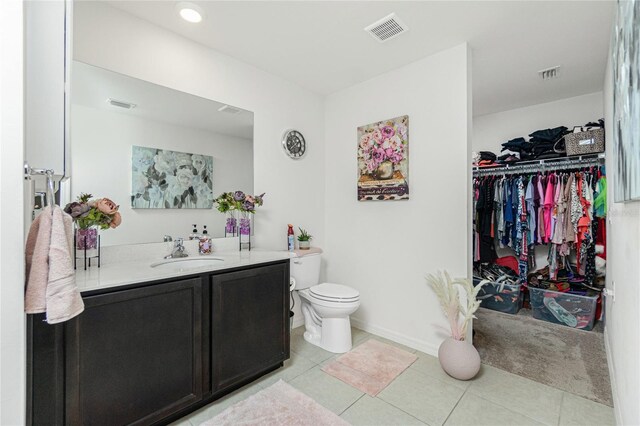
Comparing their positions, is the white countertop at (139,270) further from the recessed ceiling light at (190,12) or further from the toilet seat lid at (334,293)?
the recessed ceiling light at (190,12)

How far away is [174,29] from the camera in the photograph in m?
2.10

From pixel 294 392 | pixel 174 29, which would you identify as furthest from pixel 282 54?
pixel 294 392

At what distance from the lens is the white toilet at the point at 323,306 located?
7.79 feet

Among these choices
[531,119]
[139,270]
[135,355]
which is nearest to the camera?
[135,355]

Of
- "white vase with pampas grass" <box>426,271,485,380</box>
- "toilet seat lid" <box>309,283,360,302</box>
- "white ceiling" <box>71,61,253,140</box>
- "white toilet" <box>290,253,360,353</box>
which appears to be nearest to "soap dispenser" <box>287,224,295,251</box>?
"white toilet" <box>290,253,360,353</box>

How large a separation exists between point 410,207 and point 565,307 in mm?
2003

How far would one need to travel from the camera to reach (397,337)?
2666 mm

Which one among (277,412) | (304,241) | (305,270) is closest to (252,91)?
(304,241)

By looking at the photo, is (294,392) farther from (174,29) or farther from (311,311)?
(174,29)

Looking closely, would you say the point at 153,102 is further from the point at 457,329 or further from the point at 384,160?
the point at 457,329

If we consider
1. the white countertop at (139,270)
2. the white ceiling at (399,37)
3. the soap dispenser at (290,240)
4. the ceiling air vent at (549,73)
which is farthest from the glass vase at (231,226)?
the ceiling air vent at (549,73)

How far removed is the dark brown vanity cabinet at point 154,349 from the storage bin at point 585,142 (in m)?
3.20

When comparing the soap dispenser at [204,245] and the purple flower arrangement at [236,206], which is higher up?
the purple flower arrangement at [236,206]

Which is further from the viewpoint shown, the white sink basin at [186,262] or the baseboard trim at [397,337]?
the baseboard trim at [397,337]
